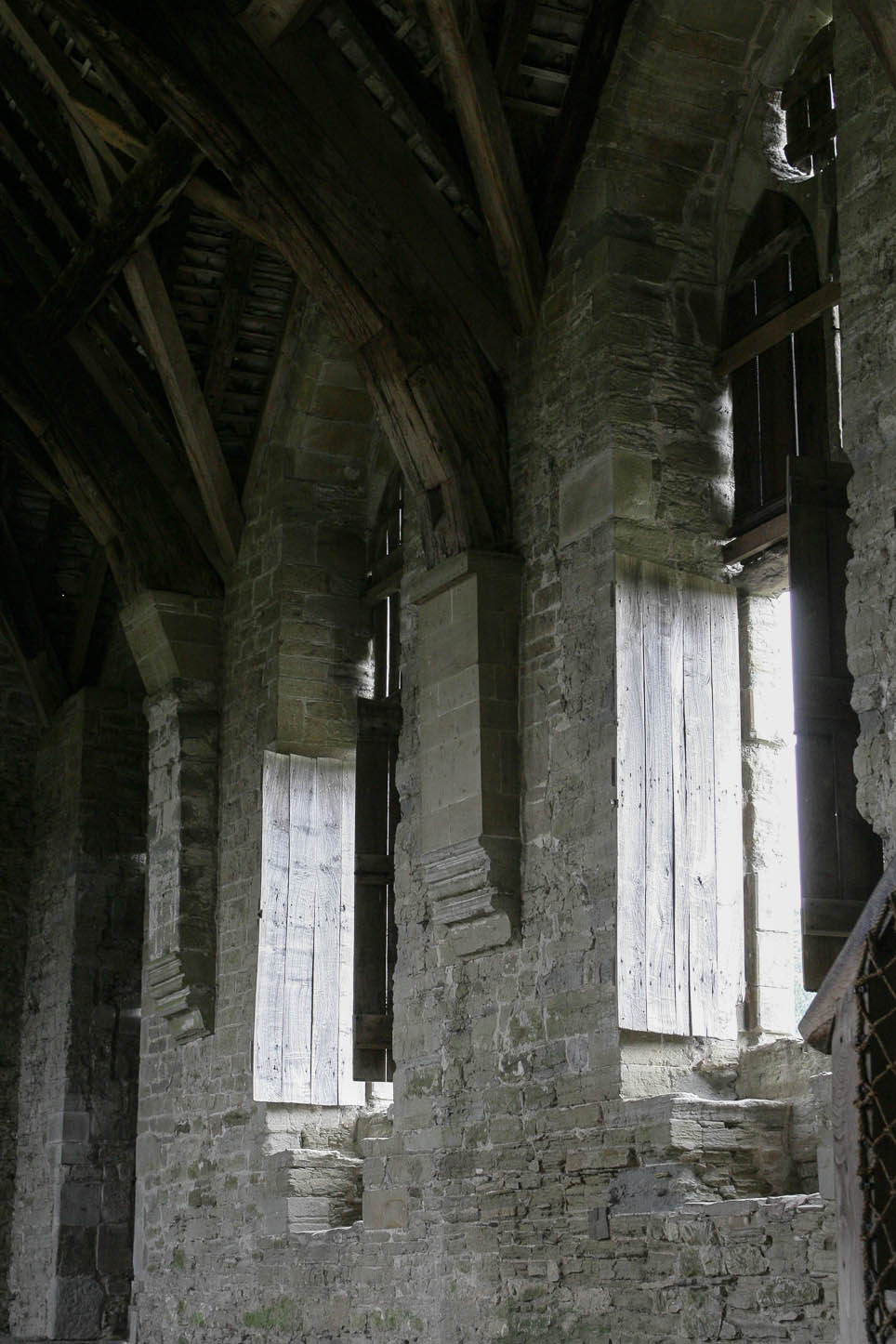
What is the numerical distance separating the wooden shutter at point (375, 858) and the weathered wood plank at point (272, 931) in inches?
19.0

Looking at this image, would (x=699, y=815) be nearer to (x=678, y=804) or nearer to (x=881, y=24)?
(x=678, y=804)

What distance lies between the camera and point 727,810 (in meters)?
6.99

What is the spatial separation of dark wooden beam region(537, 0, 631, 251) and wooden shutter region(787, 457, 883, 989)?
2.06 meters

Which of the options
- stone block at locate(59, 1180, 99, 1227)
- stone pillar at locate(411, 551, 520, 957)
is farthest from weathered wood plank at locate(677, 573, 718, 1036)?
stone block at locate(59, 1180, 99, 1227)

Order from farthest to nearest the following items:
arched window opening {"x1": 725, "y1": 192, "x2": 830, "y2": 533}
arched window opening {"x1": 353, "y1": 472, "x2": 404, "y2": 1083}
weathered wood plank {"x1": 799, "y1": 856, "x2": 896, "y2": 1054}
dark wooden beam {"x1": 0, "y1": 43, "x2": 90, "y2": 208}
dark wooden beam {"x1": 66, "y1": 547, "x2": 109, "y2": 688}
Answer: dark wooden beam {"x1": 66, "y1": 547, "x2": 109, "y2": 688} → dark wooden beam {"x1": 0, "y1": 43, "x2": 90, "y2": 208} → arched window opening {"x1": 353, "y1": 472, "x2": 404, "y2": 1083} → arched window opening {"x1": 725, "y1": 192, "x2": 830, "y2": 533} → weathered wood plank {"x1": 799, "y1": 856, "x2": 896, "y2": 1054}

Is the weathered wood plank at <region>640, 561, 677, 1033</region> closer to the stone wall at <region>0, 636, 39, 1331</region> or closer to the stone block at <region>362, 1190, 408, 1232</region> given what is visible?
the stone block at <region>362, 1190, 408, 1232</region>

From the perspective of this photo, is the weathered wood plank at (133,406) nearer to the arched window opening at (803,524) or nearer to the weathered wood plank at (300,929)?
the weathered wood plank at (300,929)

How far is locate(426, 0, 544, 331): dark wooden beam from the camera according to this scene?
7.10 meters

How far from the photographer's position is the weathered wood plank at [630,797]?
6.66 metres

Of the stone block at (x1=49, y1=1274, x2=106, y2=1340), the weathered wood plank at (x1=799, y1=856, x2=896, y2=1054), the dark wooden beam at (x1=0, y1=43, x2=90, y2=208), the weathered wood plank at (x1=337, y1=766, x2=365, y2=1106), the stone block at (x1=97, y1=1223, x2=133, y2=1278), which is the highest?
the dark wooden beam at (x1=0, y1=43, x2=90, y2=208)

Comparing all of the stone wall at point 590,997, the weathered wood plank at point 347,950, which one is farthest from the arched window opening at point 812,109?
the weathered wood plank at point 347,950

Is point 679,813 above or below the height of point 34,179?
below

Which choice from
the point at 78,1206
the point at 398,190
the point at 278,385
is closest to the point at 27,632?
the point at 278,385

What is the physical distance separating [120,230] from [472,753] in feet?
10.3
